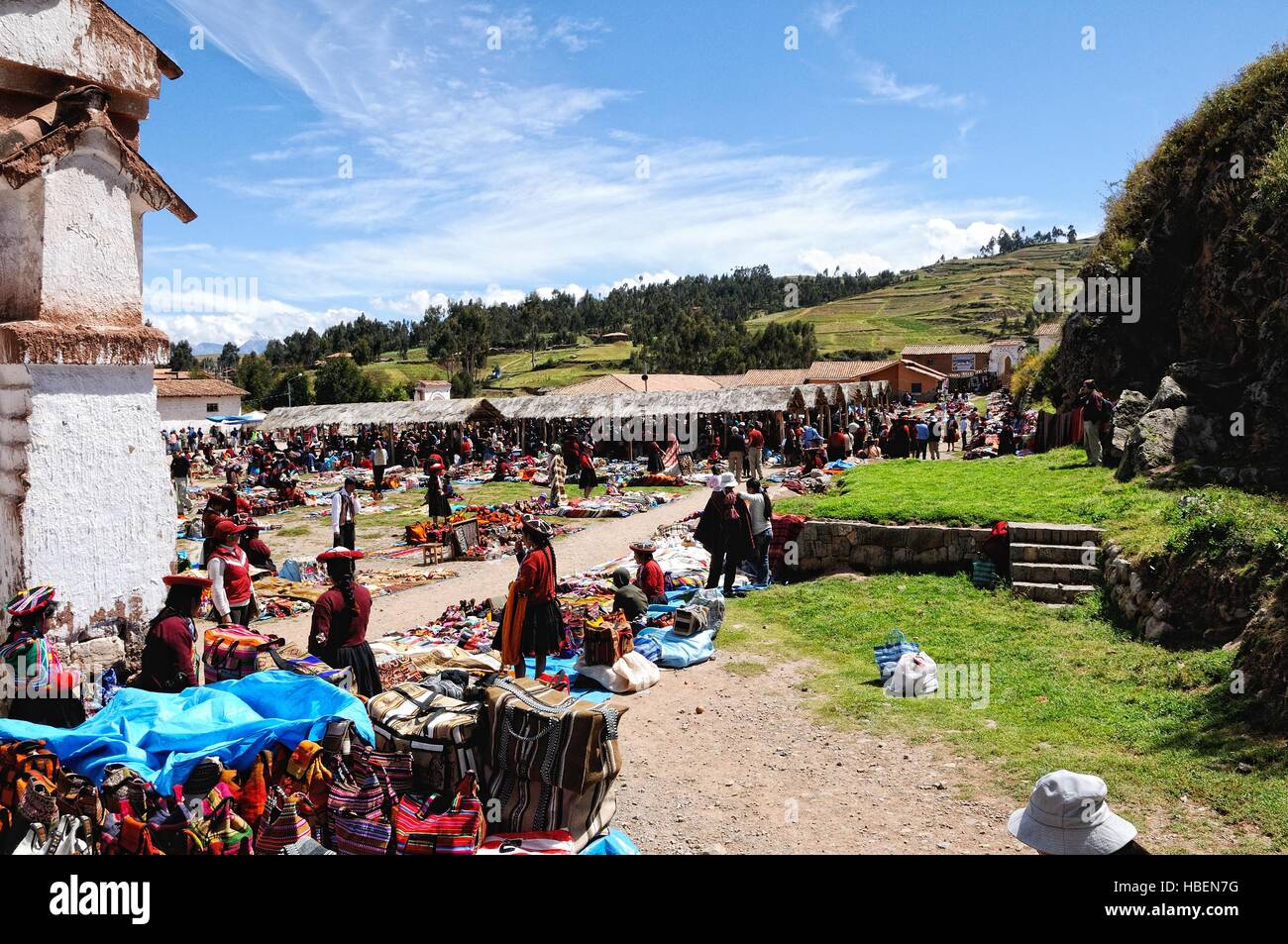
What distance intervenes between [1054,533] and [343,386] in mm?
65261

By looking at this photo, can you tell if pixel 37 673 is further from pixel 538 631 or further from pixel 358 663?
pixel 538 631

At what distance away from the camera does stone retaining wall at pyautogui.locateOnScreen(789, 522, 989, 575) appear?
11562mm

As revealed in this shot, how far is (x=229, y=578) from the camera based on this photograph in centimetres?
867

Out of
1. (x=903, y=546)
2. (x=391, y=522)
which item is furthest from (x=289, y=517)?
(x=903, y=546)

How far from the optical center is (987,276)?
5433 inches

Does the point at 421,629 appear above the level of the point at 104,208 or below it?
below

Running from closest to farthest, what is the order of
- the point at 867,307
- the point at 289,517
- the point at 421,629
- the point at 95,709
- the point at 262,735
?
the point at 262,735
the point at 95,709
the point at 421,629
the point at 289,517
the point at 867,307

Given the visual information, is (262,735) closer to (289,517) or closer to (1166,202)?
(289,517)

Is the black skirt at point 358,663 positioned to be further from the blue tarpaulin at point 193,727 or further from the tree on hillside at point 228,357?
the tree on hillside at point 228,357

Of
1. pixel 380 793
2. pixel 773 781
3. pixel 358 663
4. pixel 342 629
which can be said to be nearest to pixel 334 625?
pixel 342 629

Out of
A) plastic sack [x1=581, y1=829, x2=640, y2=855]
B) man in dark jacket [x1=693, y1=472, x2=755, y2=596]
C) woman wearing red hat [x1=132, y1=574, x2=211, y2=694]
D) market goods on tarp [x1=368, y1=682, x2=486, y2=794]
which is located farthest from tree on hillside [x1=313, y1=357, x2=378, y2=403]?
plastic sack [x1=581, y1=829, x2=640, y2=855]

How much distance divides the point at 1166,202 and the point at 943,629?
1378cm

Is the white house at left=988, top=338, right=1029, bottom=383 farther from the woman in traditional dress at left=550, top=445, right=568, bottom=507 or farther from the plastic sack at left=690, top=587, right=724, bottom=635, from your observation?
the plastic sack at left=690, top=587, right=724, bottom=635

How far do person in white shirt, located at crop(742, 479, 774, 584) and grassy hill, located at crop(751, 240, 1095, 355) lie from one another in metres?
86.2
